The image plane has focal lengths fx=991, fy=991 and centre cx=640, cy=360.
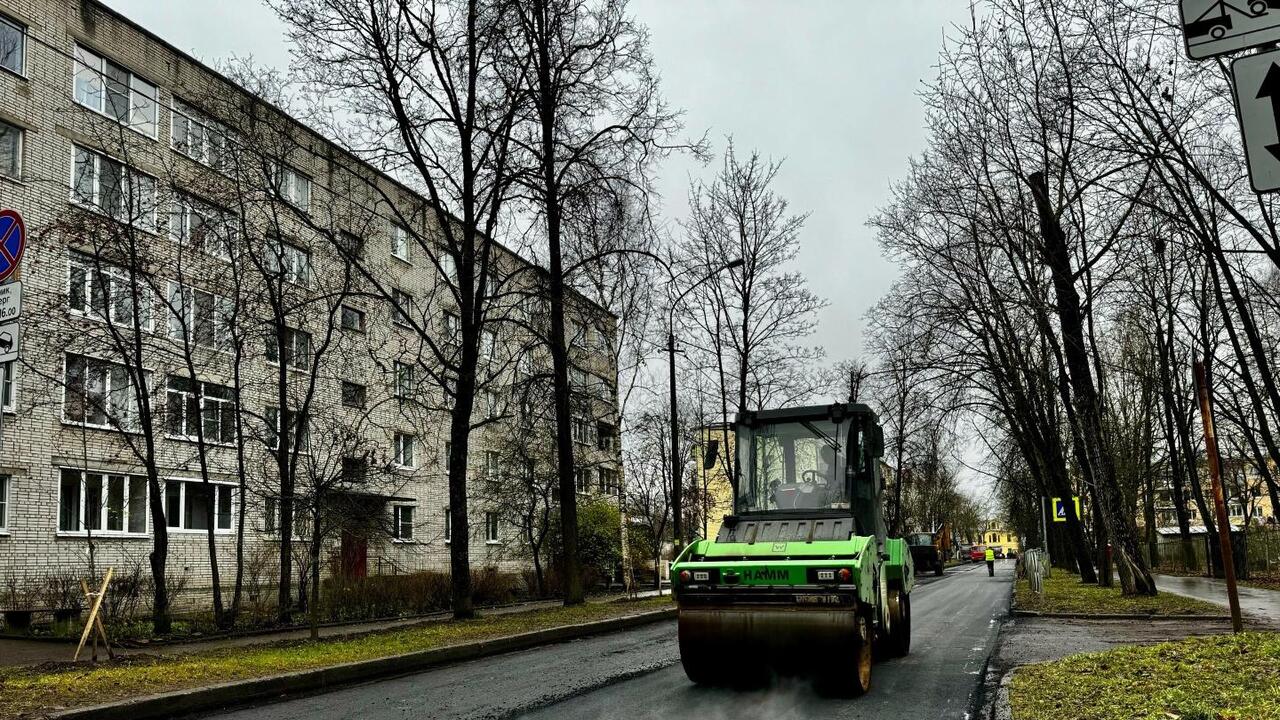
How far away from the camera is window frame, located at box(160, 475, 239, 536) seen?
27078mm

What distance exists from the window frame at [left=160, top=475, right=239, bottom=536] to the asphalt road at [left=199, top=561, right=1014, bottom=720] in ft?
55.6

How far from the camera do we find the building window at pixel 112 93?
2527cm

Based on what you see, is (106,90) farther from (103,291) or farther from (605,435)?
(605,435)

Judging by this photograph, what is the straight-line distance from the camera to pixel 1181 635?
13922 mm

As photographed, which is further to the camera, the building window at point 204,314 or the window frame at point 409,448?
the window frame at point 409,448

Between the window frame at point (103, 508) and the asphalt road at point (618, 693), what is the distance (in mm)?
14903

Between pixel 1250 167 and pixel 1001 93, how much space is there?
17.2 meters

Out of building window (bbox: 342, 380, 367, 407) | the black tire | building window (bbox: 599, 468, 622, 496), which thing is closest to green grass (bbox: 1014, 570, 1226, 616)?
the black tire

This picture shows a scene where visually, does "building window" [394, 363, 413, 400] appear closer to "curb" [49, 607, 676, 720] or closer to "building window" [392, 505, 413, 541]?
"curb" [49, 607, 676, 720]

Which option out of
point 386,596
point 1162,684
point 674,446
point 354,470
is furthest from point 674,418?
point 1162,684

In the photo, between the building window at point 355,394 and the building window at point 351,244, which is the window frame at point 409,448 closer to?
the building window at point 355,394

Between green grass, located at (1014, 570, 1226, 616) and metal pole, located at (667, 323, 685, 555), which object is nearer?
green grass, located at (1014, 570, 1226, 616)

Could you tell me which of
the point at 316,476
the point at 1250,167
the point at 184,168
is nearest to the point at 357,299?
the point at 184,168

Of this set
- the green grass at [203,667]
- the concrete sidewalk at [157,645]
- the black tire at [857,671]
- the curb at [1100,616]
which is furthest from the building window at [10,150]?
the curb at [1100,616]
